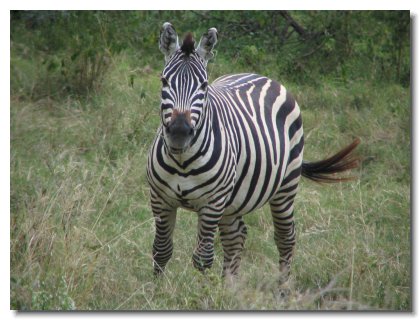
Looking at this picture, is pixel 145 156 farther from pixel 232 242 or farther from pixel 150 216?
pixel 232 242

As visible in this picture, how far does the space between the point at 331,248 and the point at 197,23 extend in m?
2.00

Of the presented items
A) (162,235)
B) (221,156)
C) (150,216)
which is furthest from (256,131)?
(150,216)

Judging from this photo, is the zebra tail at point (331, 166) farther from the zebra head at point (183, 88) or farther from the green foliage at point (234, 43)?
the zebra head at point (183, 88)

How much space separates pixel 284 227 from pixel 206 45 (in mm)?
1552

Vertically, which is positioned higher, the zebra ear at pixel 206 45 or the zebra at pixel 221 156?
the zebra ear at pixel 206 45

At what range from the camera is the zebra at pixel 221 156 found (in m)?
4.59

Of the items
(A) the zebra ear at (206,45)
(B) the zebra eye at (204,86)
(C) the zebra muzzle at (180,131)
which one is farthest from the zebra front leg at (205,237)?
(A) the zebra ear at (206,45)

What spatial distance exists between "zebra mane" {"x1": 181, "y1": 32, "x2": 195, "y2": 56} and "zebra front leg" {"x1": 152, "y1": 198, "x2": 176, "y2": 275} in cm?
93

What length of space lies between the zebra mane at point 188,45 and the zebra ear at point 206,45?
0.23 feet

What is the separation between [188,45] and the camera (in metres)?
4.61

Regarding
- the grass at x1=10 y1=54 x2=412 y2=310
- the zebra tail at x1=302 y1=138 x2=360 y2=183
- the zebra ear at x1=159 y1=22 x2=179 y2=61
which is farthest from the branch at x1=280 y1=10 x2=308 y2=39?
the zebra ear at x1=159 y1=22 x2=179 y2=61

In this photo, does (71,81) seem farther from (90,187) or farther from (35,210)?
(35,210)

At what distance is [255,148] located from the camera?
5250mm

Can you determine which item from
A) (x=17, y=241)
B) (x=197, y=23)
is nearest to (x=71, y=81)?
(x=197, y=23)
